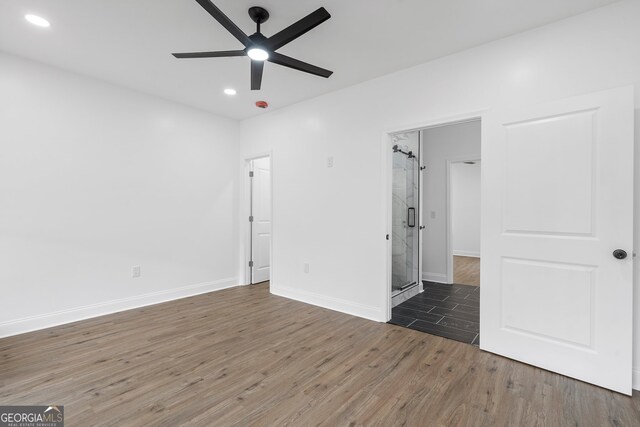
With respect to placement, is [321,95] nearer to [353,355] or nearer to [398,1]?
[398,1]

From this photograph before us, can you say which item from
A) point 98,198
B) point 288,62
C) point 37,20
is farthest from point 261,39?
point 98,198

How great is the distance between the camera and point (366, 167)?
11.4 feet

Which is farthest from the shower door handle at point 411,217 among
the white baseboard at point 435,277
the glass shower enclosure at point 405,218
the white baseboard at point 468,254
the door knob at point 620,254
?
the white baseboard at point 468,254

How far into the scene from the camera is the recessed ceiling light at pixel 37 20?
236 centimetres

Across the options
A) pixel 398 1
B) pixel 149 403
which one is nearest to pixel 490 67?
pixel 398 1

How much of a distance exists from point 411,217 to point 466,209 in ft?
15.8

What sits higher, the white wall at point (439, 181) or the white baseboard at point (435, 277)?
the white wall at point (439, 181)

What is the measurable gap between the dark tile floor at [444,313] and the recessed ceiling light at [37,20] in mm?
4211

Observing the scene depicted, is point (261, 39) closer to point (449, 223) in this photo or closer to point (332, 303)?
point (332, 303)

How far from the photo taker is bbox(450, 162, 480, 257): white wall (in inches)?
323

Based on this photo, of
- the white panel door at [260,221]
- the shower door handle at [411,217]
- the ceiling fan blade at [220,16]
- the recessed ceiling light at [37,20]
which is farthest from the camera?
the white panel door at [260,221]

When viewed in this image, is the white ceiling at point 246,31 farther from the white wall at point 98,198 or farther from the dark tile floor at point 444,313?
the dark tile floor at point 444,313

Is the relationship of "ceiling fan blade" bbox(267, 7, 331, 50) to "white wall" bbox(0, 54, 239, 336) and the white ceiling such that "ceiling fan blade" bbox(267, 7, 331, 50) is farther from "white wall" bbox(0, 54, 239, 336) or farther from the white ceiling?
"white wall" bbox(0, 54, 239, 336)

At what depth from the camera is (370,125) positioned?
3453 millimetres
